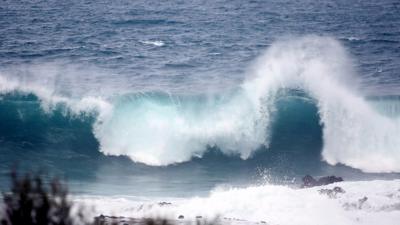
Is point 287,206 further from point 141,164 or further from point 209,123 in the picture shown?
point 209,123

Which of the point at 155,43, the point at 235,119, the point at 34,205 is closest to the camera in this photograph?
the point at 34,205

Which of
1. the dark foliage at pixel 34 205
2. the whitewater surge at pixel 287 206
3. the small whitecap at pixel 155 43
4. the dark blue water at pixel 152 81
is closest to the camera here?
the dark foliage at pixel 34 205

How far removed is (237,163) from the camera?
1852cm

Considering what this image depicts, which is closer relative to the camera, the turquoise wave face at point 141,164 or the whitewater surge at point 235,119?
the turquoise wave face at point 141,164

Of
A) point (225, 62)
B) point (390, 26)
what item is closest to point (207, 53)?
point (225, 62)

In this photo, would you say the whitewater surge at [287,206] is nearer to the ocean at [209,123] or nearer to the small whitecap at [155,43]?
the ocean at [209,123]

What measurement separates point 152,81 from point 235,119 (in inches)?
180

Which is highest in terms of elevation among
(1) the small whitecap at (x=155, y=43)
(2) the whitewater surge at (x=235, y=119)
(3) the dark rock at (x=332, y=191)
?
(1) the small whitecap at (x=155, y=43)

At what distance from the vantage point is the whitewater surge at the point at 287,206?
11.6 metres

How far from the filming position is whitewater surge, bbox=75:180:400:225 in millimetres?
11594

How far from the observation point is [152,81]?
22.8 metres

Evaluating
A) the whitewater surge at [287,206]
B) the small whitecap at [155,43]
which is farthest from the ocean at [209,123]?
the small whitecap at [155,43]

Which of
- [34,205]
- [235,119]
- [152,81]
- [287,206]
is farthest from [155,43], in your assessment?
[34,205]

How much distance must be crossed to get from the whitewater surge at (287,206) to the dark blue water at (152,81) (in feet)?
7.57
